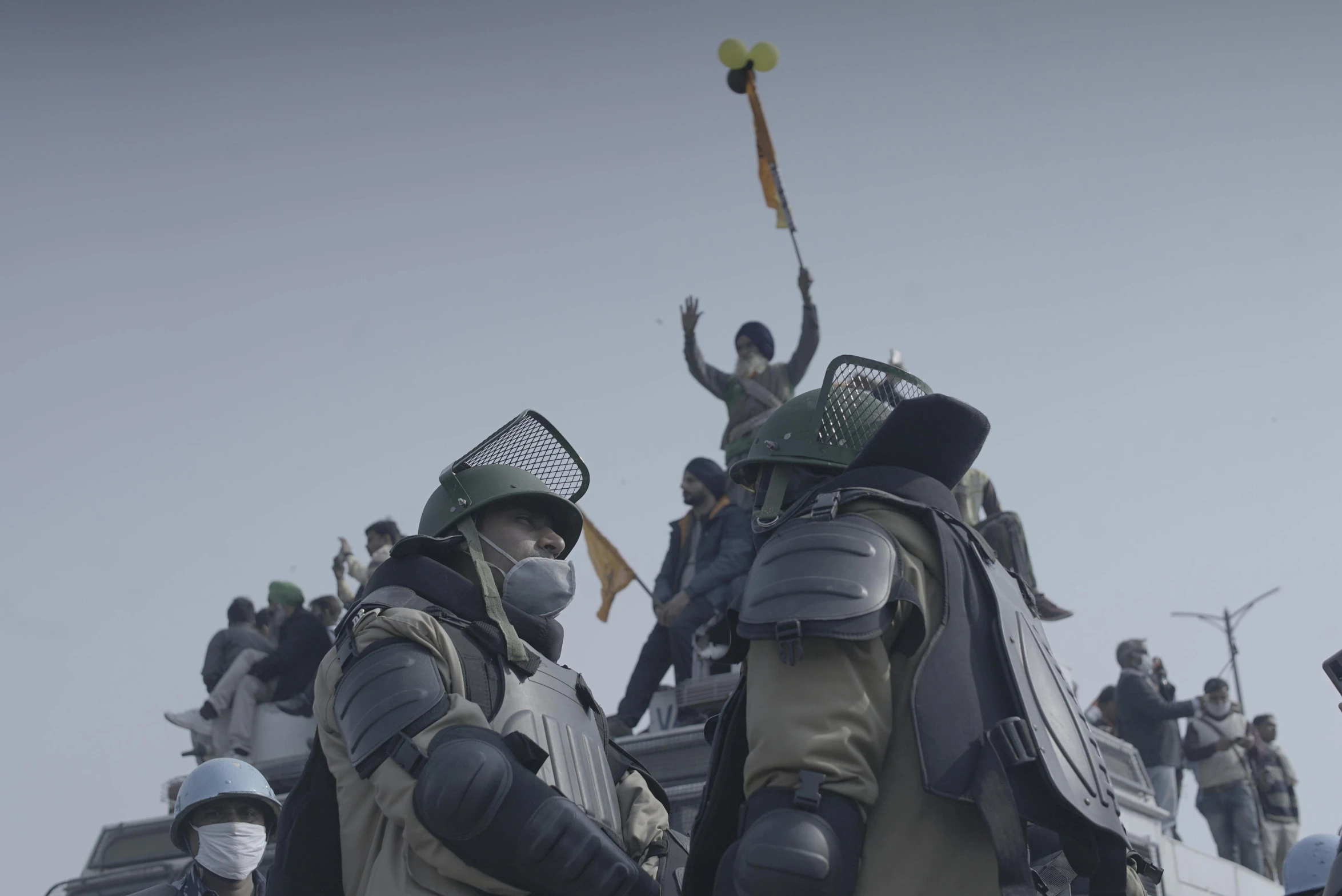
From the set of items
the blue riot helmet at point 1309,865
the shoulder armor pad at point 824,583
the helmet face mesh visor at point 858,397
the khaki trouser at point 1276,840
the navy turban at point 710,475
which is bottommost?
the khaki trouser at point 1276,840

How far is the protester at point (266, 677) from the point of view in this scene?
10.4m

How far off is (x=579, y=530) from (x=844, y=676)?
216cm

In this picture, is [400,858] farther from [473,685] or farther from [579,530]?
[579,530]

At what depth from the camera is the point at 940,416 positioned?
3.65 meters

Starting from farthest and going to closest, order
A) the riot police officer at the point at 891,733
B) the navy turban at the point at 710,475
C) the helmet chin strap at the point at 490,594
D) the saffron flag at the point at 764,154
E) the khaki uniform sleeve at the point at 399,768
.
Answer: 1. the saffron flag at the point at 764,154
2. the navy turban at the point at 710,475
3. the helmet chin strap at the point at 490,594
4. the khaki uniform sleeve at the point at 399,768
5. the riot police officer at the point at 891,733

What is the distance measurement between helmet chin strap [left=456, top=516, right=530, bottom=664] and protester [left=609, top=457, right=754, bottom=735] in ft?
15.4

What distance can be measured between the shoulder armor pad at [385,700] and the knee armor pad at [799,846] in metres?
1.13

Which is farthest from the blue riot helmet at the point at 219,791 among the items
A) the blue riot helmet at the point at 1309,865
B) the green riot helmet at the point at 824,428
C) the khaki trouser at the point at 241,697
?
the khaki trouser at the point at 241,697

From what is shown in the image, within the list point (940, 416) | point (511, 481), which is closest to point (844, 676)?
point (940, 416)

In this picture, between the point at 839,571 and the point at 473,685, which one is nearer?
the point at 839,571

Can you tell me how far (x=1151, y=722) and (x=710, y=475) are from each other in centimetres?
353

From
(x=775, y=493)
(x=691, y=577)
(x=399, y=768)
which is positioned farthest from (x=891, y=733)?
(x=691, y=577)

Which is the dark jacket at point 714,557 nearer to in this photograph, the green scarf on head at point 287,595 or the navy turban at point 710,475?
the navy turban at point 710,475

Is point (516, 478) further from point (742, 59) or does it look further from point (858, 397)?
point (742, 59)
